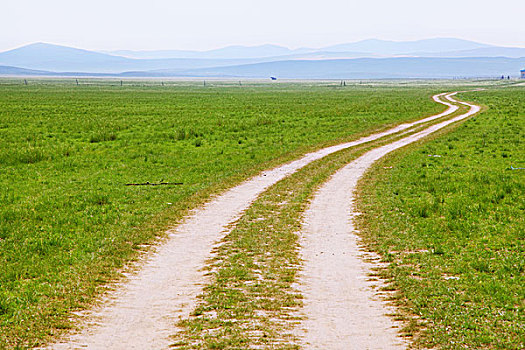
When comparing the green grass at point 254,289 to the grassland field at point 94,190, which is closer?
the green grass at point 254,289

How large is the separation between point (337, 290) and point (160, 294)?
10.8 ft

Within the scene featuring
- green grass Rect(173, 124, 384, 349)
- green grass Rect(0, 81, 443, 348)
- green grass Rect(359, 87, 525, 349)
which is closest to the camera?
green grass Rect(173, 124, 384, 349)

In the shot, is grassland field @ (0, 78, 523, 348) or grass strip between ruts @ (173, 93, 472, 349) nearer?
grass strip between ruts @ (173, 93, 472, 349)

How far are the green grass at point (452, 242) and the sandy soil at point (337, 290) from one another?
0.48 m

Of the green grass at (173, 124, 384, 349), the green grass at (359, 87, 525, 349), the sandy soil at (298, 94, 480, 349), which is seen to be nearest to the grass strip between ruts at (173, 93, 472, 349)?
the green grass at (173, 124, 384, 349)

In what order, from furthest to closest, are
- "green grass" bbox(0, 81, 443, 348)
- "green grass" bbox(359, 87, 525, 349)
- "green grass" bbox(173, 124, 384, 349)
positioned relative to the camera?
"green grass" bbox(0, 81, 443, 348) < "green grass" bbox(359, 87, 525, 349) < "green grass" bbox(173, 124, 384, 349)

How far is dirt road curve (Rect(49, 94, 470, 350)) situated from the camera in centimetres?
868

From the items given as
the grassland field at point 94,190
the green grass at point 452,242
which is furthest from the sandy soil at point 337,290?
the grassland field at point 94,190

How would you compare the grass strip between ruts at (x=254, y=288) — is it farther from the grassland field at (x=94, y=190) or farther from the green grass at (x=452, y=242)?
the grassland field at (x=94, y=190)

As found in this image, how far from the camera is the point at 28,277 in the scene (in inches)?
469

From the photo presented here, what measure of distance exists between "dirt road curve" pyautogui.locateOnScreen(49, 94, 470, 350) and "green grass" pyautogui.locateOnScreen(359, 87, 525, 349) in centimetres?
382

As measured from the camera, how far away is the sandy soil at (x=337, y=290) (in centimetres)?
867

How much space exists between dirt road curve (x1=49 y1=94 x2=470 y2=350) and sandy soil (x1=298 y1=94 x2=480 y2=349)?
214cm

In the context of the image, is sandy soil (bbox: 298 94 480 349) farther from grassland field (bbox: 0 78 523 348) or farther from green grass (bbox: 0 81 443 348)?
green grass (bbox: 0 81 443 348)
